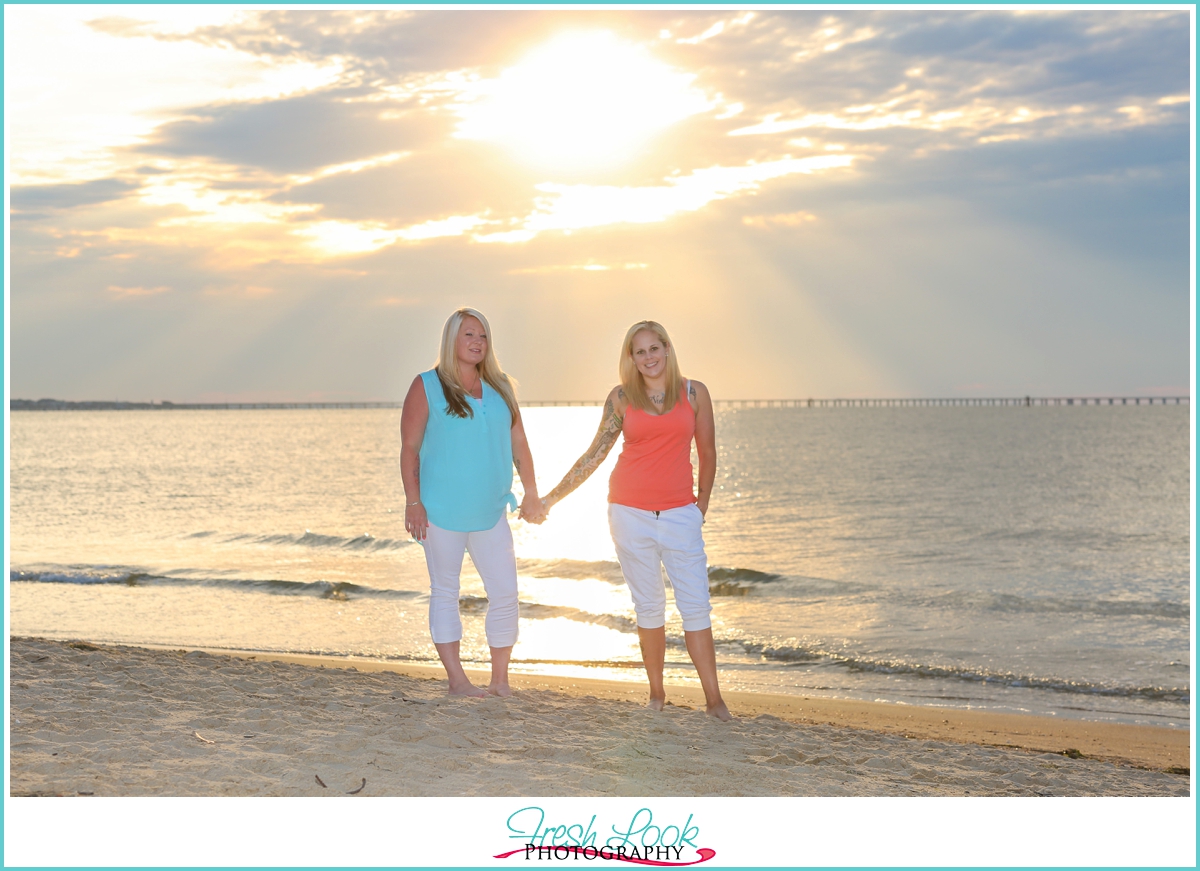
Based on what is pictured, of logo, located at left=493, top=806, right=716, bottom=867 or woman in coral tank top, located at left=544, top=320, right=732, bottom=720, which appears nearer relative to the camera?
logo, located at left=493, top=806, right=716, bottom=867

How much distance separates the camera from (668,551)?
5.26 meters

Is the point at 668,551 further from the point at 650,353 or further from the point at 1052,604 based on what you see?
the point at 1052,604

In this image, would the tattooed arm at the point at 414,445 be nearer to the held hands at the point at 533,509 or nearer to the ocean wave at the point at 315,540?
the held hands at the point at 533,509

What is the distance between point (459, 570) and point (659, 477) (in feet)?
4.53

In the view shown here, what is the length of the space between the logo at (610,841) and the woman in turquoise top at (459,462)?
5.81 ft

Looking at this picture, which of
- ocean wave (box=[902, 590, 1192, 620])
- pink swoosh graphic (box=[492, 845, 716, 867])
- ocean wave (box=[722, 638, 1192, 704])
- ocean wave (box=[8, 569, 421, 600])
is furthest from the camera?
ocean wave (box=[8, 569, 421, 600])

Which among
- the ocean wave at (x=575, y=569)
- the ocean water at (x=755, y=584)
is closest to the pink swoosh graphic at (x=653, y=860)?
the ocean water at (x=755, y=584)

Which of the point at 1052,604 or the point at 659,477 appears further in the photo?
the point at 1052,604

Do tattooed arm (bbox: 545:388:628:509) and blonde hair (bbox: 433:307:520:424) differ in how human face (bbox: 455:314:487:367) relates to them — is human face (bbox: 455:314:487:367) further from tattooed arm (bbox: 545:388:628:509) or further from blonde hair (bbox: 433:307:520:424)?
tattooed arm (bbox: 545:388:628:509)

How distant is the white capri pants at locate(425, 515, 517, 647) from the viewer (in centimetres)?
534

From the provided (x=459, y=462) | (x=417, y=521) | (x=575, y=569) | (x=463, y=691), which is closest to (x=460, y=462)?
(x=459, y=462)

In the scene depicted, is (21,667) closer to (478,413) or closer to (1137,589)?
(478,413)

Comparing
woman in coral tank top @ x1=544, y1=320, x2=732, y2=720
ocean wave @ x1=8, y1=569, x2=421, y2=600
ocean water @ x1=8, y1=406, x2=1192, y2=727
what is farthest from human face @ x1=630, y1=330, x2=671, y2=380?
ocean wave @ x1=8, y1=569, x2=421, y2=600

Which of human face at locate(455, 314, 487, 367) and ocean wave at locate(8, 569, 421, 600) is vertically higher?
human face at locate(455, 314, 487, 367)
